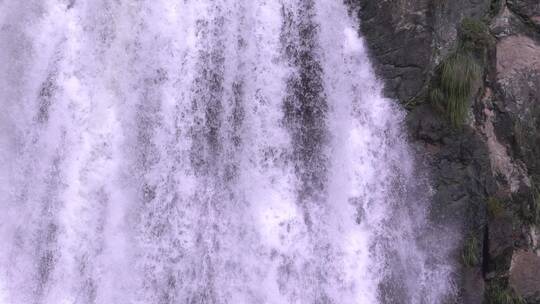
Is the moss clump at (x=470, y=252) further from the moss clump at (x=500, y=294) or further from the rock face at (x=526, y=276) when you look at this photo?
the rock face at (x=526, y=276)

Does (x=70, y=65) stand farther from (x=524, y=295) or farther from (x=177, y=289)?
(x=524, y=295)

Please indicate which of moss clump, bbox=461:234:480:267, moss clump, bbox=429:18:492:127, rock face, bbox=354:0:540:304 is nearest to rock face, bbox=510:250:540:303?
rock face, bbox=354:0:540:304

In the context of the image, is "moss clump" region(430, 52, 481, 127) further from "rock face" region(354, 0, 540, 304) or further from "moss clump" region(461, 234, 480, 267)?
"moss clump" region(461, 234, 480, 267)

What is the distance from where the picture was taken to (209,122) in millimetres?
5105

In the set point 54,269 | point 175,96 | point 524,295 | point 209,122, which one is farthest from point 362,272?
point 54,269

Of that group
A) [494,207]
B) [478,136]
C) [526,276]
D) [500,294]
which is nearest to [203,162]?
[478,136]

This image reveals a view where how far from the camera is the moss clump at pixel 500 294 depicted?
5.04 meters

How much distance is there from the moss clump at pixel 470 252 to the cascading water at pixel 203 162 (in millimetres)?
194

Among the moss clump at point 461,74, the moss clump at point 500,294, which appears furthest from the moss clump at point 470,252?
the moss clump at point 461,74

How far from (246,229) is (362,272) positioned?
4.40 ft

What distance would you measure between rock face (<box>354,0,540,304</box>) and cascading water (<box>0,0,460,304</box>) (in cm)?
25

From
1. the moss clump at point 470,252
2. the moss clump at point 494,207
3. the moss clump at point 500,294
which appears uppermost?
the moss clump at point 494,207

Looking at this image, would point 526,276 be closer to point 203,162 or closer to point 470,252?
point 470,252

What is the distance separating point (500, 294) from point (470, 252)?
1.83 feet
